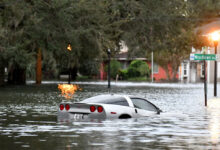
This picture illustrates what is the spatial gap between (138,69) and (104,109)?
86.5 metres

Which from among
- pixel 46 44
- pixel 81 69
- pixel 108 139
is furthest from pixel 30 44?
pixel 81 69

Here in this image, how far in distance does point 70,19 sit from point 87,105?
1170 inches

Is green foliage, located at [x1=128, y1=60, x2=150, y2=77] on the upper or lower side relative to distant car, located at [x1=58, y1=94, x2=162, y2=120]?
upper

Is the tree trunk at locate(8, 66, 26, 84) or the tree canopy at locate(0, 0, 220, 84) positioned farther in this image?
the tree trunk at locate(8, 66, 26, 84)

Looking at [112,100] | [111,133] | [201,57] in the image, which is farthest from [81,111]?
[201,57]

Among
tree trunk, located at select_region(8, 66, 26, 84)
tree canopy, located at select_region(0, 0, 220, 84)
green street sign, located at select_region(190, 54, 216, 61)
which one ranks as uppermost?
tree canopy, located at select_region(0, 0, 220, 84)

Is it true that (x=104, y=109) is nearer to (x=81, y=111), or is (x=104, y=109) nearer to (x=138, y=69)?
(x=81, y=111)

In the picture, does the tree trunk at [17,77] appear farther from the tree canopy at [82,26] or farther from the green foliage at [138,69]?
the green foliage at [138,69]

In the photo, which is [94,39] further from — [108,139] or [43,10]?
[108,139]

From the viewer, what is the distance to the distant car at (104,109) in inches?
737

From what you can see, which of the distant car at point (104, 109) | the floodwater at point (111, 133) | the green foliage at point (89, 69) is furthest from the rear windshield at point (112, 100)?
the green foliage at point (89, 69)

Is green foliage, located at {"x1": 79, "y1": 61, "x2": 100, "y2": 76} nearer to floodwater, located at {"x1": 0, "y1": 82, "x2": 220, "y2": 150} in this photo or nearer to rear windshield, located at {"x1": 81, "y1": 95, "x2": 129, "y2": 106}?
floodwater, located at {"x1": 0, "y1": 82, "x2": 220, "y2": 150}

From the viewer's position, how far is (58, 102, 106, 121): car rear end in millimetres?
18688

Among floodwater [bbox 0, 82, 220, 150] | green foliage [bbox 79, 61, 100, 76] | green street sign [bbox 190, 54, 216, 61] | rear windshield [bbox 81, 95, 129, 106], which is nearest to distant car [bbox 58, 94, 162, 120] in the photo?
rear windshield [bbox 81, 95, 129, 106]
